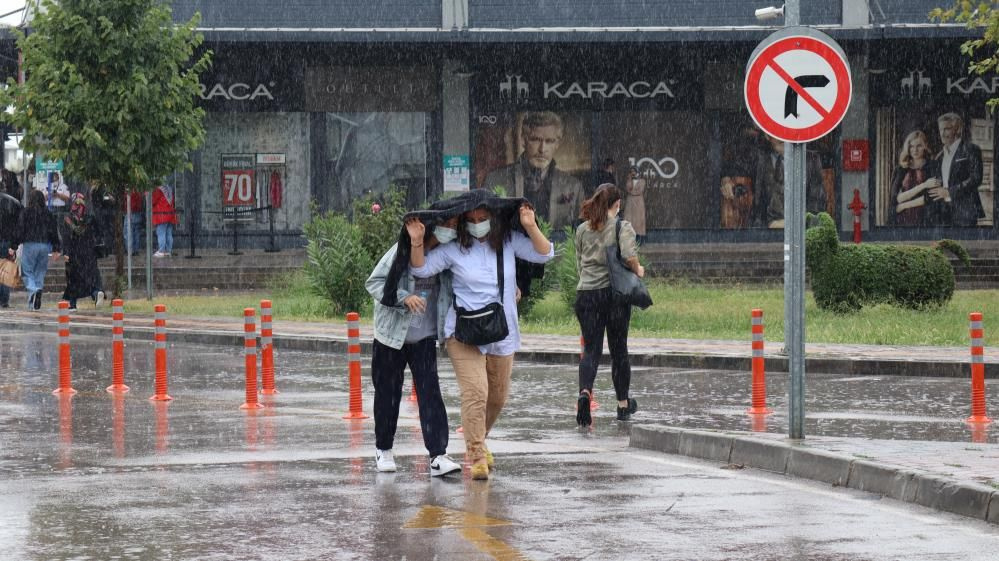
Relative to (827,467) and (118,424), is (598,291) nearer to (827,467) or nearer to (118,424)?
(827,467)

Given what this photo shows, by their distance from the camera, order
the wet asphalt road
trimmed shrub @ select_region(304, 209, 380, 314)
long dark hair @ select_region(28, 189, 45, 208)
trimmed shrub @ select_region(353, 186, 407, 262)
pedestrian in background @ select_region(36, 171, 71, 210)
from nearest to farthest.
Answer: the wet asphalt road, trimmed shrub @ select_region(304, 209, 380, 314), trimmed shrub @ select_region(353, 186, 407, 262), long dark hair @ select_region(28, 189, 45, 208), pedestrian in background @ select_region(36, 171, 71, 210)

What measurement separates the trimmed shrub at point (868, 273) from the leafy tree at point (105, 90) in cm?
1070

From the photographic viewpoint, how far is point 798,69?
10.6 m

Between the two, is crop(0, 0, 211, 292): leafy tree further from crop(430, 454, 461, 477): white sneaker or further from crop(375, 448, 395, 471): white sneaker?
crop(430, 454, 461, 477): white sneaker

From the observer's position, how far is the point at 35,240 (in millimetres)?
27547

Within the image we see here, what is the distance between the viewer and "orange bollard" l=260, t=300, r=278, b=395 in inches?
589

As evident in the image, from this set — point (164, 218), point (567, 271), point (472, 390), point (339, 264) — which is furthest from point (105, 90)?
point (472, 390)

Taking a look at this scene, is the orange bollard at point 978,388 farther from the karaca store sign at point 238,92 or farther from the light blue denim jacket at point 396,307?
the karaca store sign at point 238,92

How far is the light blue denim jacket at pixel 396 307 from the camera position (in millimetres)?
10273

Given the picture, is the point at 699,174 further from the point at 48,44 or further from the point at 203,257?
the point at 48,44

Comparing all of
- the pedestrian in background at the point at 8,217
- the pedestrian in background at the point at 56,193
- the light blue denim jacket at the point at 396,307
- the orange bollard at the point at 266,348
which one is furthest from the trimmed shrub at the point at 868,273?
the pedestrian in background at the point at 56,193

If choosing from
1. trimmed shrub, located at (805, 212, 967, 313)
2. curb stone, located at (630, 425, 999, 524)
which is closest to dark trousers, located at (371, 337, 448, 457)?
curb stone, located at (630, 425, 999, 524)

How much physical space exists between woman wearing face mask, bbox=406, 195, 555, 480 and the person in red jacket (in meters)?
25.5

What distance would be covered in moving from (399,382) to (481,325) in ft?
2.78
